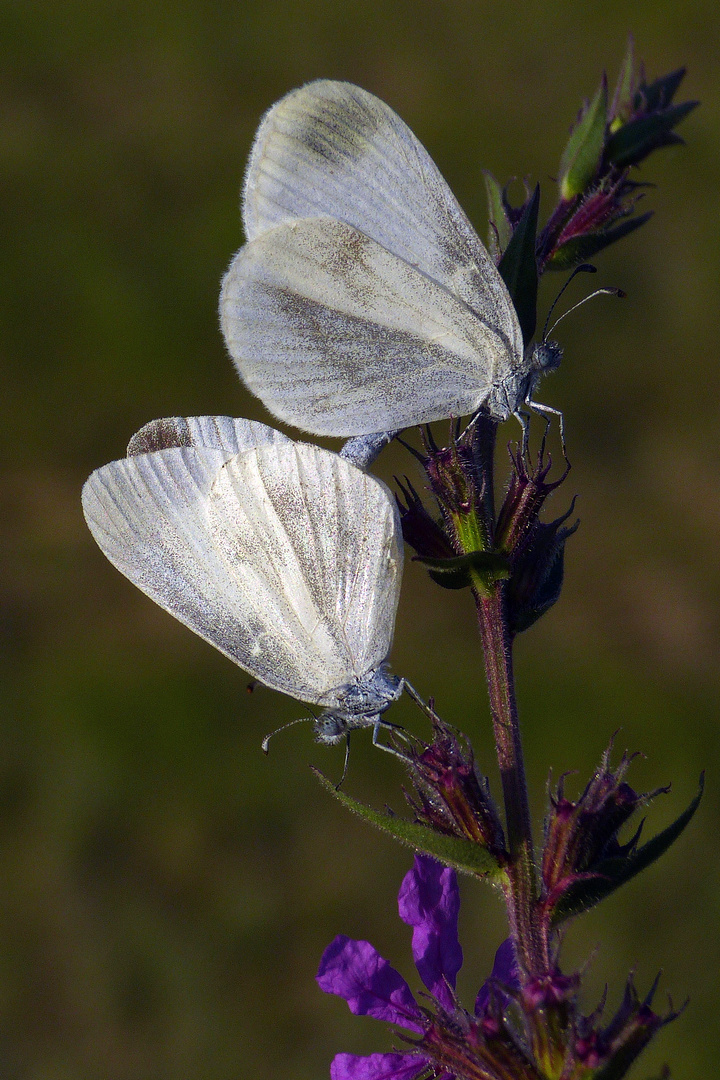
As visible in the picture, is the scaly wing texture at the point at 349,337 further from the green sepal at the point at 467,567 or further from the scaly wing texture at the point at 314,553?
the green sepal at the point at 467,567

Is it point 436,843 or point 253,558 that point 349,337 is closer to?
point 253,558

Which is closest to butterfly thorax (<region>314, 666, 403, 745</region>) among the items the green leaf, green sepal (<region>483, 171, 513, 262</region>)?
green sepal (<region>483, 171, 513, 262</region>)

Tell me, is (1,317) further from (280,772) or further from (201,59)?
(280,772)

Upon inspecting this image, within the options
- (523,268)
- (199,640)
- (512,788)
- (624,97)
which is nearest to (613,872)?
(512,788)

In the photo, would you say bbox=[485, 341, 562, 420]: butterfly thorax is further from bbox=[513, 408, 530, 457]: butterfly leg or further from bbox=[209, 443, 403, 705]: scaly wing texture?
bbox=[209, 443, 403, 705]: scaly wing texture

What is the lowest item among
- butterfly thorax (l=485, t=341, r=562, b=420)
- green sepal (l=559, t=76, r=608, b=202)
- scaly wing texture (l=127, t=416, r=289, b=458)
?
scaly wing texture (l=127, t=416, r=289, b=458)

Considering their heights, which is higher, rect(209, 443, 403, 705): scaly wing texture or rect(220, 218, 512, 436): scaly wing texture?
rect(220, 218, 512, 436): scaly wing texture
